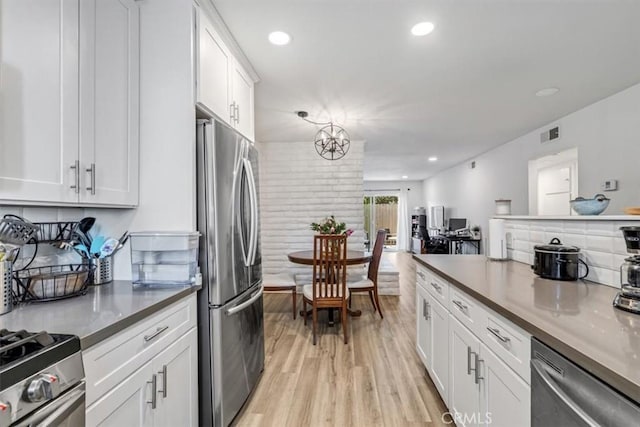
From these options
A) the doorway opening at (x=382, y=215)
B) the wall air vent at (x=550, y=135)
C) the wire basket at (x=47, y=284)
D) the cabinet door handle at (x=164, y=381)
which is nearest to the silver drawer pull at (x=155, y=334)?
the cabinet door handle at (x=164, y=381)

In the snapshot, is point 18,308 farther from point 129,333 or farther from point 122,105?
point 122,105

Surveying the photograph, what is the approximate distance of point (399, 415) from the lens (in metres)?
1.95

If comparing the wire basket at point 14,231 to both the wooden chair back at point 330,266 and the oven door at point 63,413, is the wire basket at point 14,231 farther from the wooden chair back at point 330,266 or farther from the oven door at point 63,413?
the wooden chair back at point 330,266

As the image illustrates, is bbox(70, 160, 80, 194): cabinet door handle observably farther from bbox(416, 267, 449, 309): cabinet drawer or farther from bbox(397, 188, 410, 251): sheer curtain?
bbox(397, 188, 410, 251): sheer curtain

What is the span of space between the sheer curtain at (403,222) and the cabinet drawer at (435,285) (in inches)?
354

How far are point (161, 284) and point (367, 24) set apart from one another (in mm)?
2002

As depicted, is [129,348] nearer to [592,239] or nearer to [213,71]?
[213,71]

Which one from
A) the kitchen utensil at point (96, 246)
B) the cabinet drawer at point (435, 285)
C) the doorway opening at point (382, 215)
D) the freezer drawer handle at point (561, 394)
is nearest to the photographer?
the freezer drawer handle at point (561, 394)

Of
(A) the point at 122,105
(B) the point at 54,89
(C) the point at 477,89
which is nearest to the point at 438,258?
(C) the point at 477,89

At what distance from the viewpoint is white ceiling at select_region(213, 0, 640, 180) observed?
6.25ft

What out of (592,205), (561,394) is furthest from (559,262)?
(561,394)

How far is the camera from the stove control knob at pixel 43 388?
0.73 meters

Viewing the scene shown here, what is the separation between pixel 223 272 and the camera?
1739 millimetres

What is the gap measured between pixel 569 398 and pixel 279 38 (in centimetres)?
238
